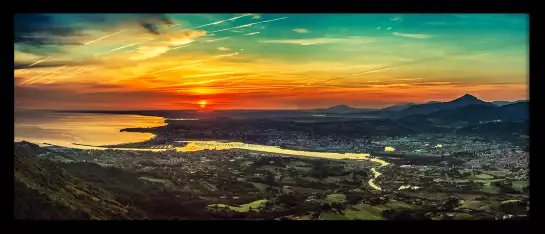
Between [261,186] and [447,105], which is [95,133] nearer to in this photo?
[261,186]

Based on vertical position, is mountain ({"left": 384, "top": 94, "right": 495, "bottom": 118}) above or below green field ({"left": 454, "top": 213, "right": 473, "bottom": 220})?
above

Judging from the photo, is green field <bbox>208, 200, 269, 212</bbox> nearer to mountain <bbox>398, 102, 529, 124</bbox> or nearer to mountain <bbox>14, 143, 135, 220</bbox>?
mountain <bbox>14, 143, 135, 220</bbox>

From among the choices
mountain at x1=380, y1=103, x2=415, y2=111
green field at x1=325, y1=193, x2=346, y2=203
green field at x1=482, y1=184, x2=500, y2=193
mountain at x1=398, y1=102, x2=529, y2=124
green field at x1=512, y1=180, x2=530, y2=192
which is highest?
mountain at x1=380, y1=103, x2=415, y2=111

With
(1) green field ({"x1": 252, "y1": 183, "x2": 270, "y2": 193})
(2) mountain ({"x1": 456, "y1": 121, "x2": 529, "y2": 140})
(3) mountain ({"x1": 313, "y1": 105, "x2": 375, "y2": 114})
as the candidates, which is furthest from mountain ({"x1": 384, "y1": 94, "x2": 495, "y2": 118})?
(1) green field ({"x1": 252, "y1": 183, "x2": 270, "y2": 193})

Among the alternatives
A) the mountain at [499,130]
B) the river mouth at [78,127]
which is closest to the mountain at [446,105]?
the mountain at [499,130]

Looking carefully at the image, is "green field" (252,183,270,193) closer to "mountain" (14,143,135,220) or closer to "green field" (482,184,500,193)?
"mountain" (14,143,135,220)
